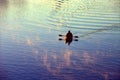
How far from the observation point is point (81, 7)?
388ft

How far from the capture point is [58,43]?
79.6 metres

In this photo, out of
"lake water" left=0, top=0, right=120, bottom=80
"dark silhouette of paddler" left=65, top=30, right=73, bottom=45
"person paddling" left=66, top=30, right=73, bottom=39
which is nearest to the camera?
"lake water" left=0, top=0, right=120, bottom=80

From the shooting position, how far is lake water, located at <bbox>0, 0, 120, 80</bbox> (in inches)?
2532

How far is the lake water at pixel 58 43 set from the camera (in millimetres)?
64312

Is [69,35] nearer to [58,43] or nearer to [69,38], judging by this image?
[69,38]

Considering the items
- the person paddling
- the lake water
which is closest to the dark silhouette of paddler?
the person paddling

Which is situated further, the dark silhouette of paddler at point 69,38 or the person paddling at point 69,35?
the person paddling at point 69,35

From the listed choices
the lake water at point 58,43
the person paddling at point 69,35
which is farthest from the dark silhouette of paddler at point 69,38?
the lake water at point 58,43

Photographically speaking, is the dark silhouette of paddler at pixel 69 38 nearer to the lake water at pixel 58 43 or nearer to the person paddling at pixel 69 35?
the person paddling at pixel 69 35

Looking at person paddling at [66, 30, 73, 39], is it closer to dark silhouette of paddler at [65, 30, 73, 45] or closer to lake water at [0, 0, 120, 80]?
dark silhouette of paddler at [65, 30, 73, 45]

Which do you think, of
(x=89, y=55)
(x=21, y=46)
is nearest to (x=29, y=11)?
(x=21, y=46)

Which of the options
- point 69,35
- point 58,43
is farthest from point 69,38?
point 58,43

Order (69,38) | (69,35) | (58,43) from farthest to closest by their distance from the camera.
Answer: (69,38)
(69,35)
(58,43)

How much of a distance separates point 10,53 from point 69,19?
30.9m
